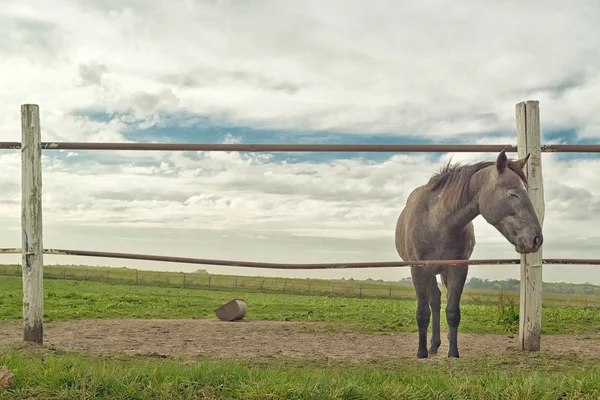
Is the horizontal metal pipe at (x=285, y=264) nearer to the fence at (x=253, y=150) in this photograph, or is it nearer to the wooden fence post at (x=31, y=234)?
the fence at (x=253, y=150)

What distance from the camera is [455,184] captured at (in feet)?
21.5

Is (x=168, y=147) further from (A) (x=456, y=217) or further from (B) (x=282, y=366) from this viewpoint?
(A) (x=456, y=217)

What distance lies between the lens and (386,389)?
4121mm

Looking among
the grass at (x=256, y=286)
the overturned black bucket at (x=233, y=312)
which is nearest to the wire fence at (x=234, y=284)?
the grass at (x=256, y=286)

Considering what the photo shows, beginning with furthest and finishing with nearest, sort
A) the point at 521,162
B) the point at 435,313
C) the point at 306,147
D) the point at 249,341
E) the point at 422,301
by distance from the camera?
the point at 249,341
the point at 435,313
the point at 422,301
the point at 306,147
the point at 521,162

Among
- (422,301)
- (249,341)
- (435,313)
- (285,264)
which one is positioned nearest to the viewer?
(285,264)

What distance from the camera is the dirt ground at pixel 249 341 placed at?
23.8 feet

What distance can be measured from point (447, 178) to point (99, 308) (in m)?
10.4

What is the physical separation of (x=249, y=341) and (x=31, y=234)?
344 centimetres

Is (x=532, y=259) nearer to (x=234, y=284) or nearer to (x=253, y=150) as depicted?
(x=253, y=150)

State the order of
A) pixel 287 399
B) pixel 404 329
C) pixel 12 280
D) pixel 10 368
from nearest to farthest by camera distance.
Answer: pixel 287 399
pixel 10 368
pixel 404 329
pixel 12 280

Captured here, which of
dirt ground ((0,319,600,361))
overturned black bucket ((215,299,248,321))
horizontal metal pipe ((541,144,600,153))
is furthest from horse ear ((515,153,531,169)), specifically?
overturned black bucket ((215,299,248,321))

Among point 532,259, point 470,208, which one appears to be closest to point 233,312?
point 470,208

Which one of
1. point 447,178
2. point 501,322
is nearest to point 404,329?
point 501,322
